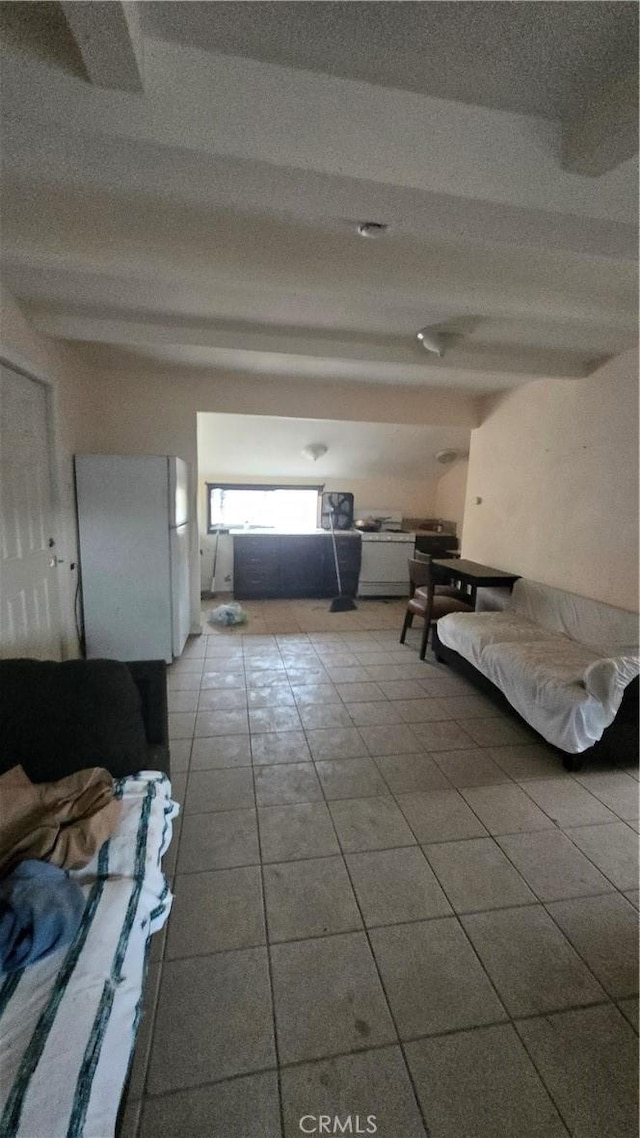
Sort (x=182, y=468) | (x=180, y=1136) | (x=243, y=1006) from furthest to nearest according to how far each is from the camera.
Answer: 1. (x=182, y=468)
2. (x=243, y=1006)
3. (x=180, y=1136)

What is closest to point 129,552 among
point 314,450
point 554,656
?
point 314,450

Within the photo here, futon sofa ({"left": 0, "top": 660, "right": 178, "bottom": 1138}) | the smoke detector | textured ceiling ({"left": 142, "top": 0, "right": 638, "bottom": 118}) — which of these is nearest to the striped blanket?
futon sofa ({"left": 0, "top": 660, "right": 178, "bottom": 1138})

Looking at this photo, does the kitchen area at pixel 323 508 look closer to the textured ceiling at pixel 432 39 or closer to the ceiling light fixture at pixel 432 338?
the ceiling light fixture at pixel 432 338

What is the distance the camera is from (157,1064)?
1.08m

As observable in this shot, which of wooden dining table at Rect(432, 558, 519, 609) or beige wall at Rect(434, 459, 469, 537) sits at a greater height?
beige wall at Rect(434, 459, 469, 537)

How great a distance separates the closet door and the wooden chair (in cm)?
265

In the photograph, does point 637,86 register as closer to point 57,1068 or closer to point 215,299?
point 215,299

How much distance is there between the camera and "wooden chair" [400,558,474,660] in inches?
143

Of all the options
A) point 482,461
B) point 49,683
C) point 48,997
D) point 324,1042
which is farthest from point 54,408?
point 482,461

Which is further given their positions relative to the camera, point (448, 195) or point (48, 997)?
point (448, 195)

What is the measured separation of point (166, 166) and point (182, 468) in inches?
101

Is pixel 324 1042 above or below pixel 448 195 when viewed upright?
below

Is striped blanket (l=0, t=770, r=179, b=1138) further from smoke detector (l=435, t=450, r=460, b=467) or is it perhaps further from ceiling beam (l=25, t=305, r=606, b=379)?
smoke detector (l=435, t=450, r=460, b=467)

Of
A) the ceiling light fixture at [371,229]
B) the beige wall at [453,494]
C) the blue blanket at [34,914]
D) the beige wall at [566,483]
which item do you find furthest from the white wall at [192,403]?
the blue blanket at [34,914]
